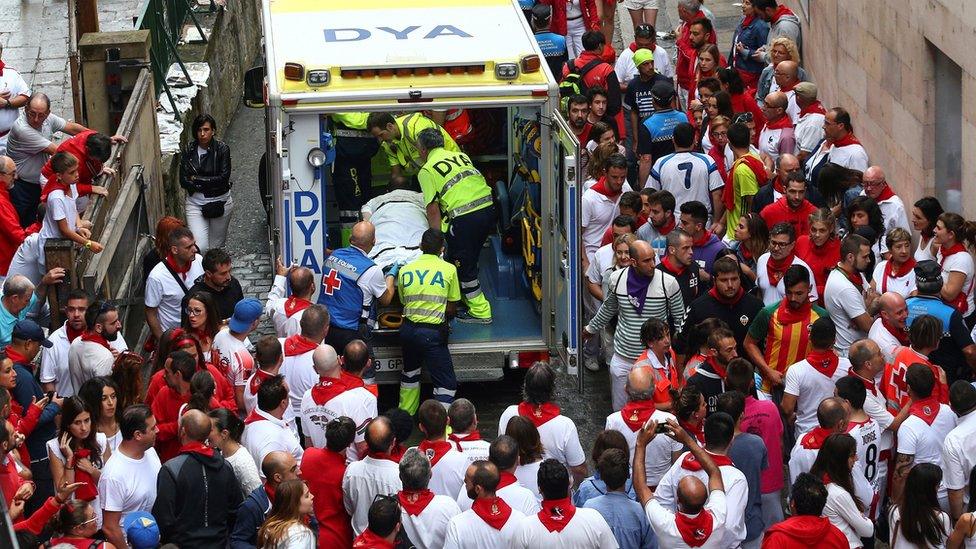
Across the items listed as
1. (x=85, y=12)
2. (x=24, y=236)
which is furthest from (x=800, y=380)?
(x=85, y=12)

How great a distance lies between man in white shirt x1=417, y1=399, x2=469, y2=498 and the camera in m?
8.83

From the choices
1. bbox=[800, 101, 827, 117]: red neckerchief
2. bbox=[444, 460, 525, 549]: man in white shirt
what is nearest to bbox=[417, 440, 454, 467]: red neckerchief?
bbox=[444, 460, 525, 549]: man in white shirt

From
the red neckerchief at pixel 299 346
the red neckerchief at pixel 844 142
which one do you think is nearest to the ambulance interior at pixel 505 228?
the red neckerchief at pixel 299 346

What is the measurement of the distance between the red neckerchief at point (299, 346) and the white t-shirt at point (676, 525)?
305 centimetres

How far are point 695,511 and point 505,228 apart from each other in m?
5.46

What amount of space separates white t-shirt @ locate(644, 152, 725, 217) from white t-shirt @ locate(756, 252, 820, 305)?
1.57 meters

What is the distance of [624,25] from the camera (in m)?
20.2

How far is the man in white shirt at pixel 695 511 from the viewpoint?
787 cm

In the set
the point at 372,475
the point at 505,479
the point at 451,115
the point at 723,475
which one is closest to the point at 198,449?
the point at 372,475

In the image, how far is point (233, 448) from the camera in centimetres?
874

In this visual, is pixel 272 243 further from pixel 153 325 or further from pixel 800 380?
pixel 800 380

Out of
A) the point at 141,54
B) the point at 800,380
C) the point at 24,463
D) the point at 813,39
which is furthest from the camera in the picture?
the point at 813,39

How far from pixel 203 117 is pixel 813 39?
663 cm

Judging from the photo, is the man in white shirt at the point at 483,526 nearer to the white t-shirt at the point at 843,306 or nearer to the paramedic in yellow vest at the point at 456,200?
the white t-shirt at the point at 843,306
